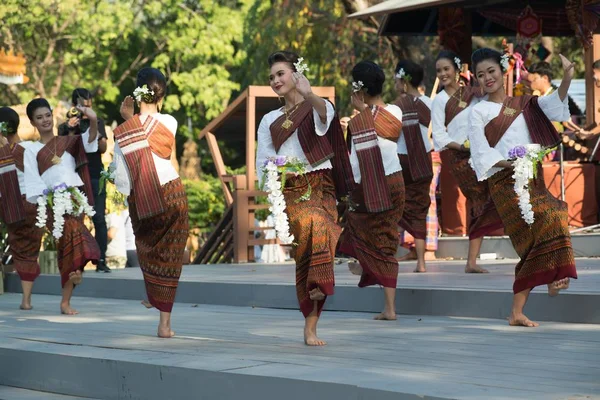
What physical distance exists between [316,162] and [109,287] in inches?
212

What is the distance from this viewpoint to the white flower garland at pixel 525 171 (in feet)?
23.8

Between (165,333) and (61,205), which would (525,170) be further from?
(61,205)

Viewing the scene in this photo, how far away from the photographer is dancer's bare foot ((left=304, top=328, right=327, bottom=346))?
6953mm

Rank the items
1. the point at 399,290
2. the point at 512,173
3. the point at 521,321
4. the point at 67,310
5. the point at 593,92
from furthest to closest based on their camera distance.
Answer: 1. the point at 593,92
2. the point at 67,310
3. the point at 399,290
4. the point at 521,321
5. the point at 512,173

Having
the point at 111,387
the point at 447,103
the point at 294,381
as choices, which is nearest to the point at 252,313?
the point at 447,103

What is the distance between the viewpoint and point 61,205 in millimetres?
9531

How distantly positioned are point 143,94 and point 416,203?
10.7 ft

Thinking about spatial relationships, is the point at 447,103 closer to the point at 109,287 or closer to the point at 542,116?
the point at 542,116

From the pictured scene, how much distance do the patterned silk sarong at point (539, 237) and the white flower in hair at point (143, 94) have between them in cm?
226

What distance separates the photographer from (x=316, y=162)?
273 inches

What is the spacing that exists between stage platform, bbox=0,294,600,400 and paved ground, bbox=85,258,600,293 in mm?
567

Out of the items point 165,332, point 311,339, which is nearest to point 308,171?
point 311,339

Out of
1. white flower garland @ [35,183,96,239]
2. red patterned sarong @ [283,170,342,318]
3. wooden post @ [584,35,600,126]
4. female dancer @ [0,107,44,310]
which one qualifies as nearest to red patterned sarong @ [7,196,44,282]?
female dancer @ [0,107,44,310]

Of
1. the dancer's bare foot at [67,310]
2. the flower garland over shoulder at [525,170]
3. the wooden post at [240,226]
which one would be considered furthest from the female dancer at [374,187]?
the wooden post at [240,226]
